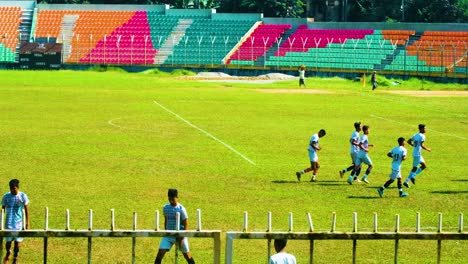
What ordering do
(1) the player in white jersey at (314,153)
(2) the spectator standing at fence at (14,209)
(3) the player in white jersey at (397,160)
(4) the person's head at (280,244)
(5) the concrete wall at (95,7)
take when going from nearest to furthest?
(4) the person's head at (280,244) < (2) the spectator standing at fence at (14,209) < (3) the player in white jersey at (397,160) < (1) the player in white jersey at (314,153) < (5) the concrete wall at (95,7)

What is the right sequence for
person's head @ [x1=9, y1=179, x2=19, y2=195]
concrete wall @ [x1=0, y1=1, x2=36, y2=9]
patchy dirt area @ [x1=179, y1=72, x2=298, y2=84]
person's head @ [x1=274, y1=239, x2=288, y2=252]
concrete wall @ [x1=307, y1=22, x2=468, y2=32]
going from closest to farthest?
person's head @ [x1=274, y1=239, x2=288, y2=252] → person's head @ [x1=9, y1=179, x2=19, y2=195] → patchy dirt area @ [x1=179, y1=72, x2=298, y2=84] → concrete wall @ [x1=307, y1=22, x2=468, y2=32] → concrete wall @ [x1=0, y1=1, x2=36, y2=9]

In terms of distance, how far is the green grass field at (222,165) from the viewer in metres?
21.7

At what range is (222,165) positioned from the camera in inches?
1352

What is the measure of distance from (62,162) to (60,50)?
243 ft

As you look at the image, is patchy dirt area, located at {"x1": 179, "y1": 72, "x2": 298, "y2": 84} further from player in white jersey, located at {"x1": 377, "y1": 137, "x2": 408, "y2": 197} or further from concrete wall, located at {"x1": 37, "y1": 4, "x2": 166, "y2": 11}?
player in white jersey, located at {"x1": 377, "y1": 137, "x2": 408, "y2": 197}

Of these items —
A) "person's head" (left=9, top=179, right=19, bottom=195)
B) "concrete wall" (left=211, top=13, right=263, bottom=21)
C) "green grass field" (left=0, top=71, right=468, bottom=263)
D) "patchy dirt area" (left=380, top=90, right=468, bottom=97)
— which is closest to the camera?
"person's head" (left=9, top=179, right=19, bottom=195)

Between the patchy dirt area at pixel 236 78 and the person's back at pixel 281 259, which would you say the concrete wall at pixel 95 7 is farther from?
the person's back at pixel 281 259

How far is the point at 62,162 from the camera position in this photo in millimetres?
34188

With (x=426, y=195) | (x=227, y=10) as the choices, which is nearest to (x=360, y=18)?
(x=227, y=10)

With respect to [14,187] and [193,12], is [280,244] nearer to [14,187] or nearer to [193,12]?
[14,187]

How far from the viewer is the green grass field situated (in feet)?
71.1

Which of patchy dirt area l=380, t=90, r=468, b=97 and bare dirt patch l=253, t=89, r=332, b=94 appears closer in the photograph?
patchy dirt area l=380, t=90, r=468, b=97

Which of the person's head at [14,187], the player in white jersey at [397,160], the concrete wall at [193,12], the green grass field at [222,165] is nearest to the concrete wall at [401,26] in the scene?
the concrete wall at [193,12]

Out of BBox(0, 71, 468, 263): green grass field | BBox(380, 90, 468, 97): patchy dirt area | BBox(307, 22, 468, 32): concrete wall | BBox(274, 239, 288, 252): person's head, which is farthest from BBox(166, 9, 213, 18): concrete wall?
BBox(274, 239, 288, 252): person's head
